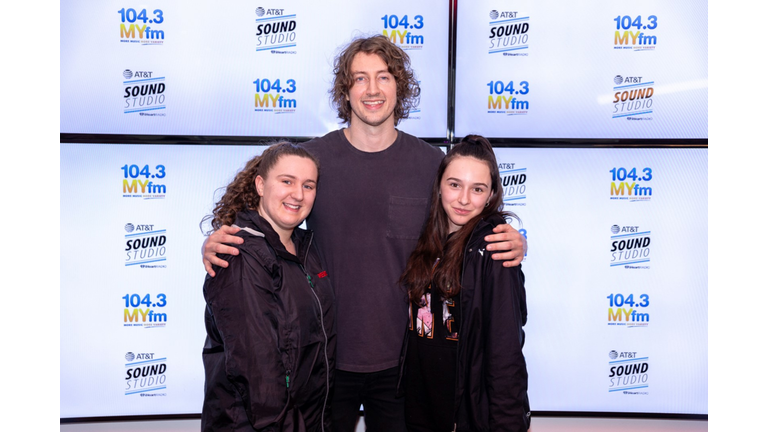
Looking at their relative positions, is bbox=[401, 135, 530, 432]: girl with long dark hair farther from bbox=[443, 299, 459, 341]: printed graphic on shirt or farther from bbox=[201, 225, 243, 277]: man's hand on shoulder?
bbox=[201, 225, 243, 277]: man's hand on shoulder

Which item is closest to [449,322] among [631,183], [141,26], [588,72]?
[631,183]

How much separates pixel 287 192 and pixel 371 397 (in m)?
0.87

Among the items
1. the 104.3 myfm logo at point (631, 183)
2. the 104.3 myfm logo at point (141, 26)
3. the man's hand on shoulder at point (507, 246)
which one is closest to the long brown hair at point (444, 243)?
the man's hand on shoulder at point (507, 246)

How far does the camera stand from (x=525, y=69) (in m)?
2.53

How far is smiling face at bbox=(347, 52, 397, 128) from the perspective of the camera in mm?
1912

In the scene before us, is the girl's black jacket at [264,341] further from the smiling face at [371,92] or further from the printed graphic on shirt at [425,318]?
the smiling face at [371,92]

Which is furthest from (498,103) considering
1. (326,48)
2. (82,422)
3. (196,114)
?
(82,422)

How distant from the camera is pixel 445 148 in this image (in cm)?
254

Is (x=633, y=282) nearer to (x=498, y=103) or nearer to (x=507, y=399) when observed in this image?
(x=498, y=103)

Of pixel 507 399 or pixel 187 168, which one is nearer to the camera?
pixel 507 399

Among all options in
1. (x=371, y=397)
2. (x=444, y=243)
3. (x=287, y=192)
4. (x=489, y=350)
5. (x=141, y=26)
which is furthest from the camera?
(x=141, y=26)

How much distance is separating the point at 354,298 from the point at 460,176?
1.97 ft

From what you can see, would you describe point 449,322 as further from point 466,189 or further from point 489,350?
point 466,189

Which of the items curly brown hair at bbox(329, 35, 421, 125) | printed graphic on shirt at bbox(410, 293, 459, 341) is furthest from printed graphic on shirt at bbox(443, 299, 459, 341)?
curly brown hair at bbox(329, 35, 421, 125)
